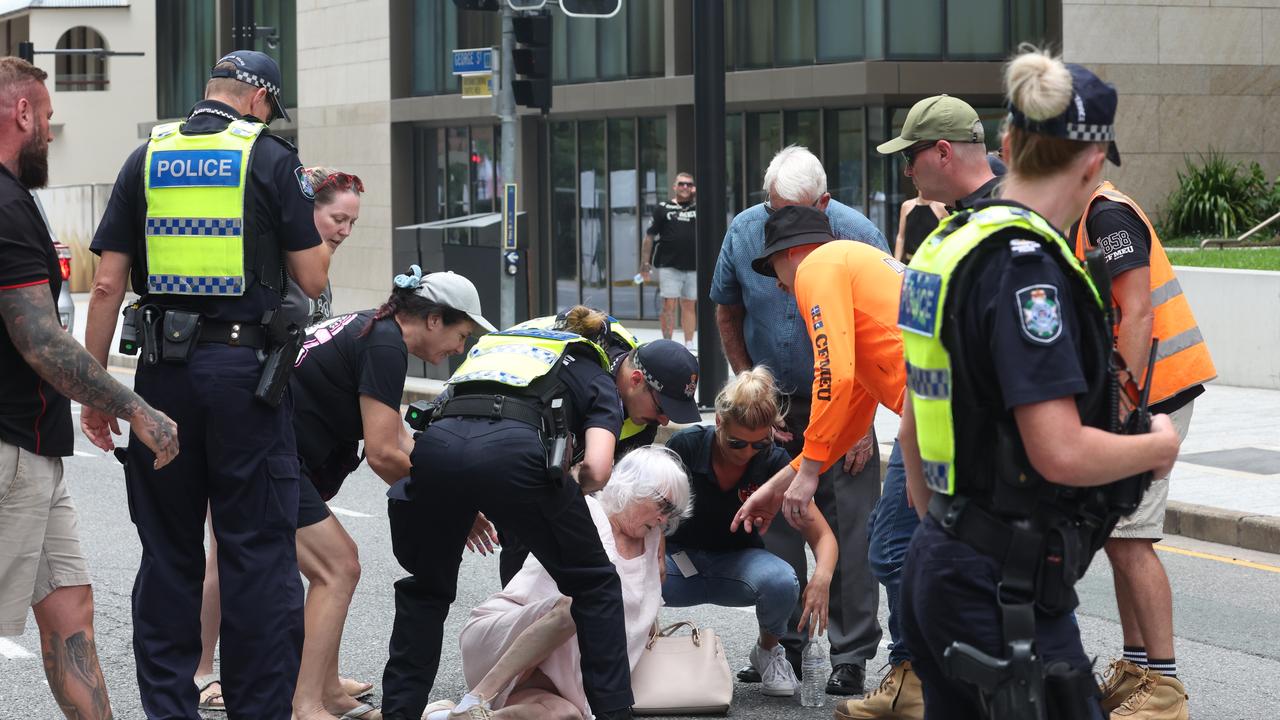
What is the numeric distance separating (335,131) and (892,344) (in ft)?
77.8

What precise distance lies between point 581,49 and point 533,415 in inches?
721

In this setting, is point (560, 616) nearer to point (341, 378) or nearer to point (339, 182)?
point (341, 378)

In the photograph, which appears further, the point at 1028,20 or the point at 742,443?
the point at 1028,20

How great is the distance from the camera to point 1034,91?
9.79 ft

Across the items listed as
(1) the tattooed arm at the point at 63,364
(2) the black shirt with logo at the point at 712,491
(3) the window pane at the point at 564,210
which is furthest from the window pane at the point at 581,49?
(1) the tattooed arm at the point at 63,364

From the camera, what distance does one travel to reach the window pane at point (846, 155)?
1941 centimetres

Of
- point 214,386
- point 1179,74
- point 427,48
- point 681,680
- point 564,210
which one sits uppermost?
point 427,48

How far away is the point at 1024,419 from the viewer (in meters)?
2.90

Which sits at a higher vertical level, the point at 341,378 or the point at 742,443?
the point at 341,378

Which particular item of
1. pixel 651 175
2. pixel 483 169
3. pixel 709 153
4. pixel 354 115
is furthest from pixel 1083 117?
pixel 354 115

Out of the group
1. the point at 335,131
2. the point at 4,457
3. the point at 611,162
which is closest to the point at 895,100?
the point at 611,162

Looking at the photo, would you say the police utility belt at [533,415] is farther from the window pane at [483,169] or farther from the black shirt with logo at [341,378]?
the window pane at [483,169]

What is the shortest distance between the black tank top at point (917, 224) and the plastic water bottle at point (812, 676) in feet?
24.9

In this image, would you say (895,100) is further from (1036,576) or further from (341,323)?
(1036,576)
